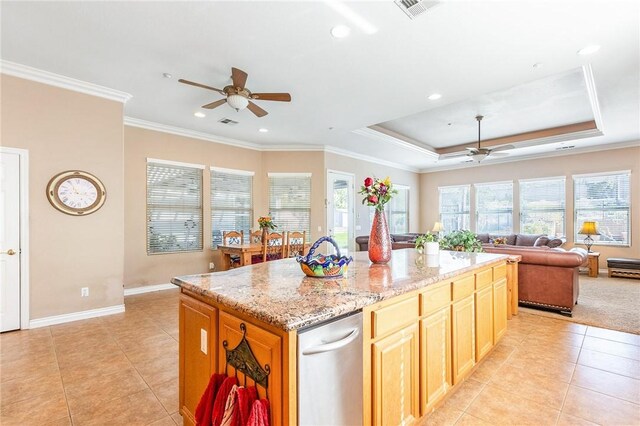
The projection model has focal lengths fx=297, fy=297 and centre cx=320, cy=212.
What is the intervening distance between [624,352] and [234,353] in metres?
3.63

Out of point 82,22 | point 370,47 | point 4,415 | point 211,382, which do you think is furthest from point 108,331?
point 370,47

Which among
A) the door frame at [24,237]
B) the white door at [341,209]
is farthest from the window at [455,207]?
the door frame at [24,237]

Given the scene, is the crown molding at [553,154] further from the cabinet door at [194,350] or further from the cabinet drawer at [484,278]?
the cabinet door at [194,350]

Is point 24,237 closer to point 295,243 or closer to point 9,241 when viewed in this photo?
point 9,241

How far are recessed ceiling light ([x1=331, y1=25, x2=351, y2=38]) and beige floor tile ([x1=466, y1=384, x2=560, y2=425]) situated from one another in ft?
10.2

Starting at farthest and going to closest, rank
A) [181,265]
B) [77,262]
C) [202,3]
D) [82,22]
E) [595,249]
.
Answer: [595,249] < [181,265] < [77,262] < [82,22] < [202,3]

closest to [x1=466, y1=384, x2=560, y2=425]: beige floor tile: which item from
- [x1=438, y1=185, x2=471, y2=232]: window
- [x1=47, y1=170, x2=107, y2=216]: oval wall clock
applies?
[x1=47, y1=170, x2=107, y2=216]: oval wall clock

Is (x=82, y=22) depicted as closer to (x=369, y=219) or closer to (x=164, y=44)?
(x=164, y=44)

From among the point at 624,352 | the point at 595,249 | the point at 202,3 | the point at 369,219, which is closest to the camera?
the point at 202,3

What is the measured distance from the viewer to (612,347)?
2.91m

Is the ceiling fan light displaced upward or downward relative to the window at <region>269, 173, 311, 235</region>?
upward

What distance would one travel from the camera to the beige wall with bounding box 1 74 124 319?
346cm

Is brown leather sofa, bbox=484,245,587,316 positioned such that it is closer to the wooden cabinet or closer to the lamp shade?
the wooden cabinet

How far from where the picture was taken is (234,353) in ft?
4.41
